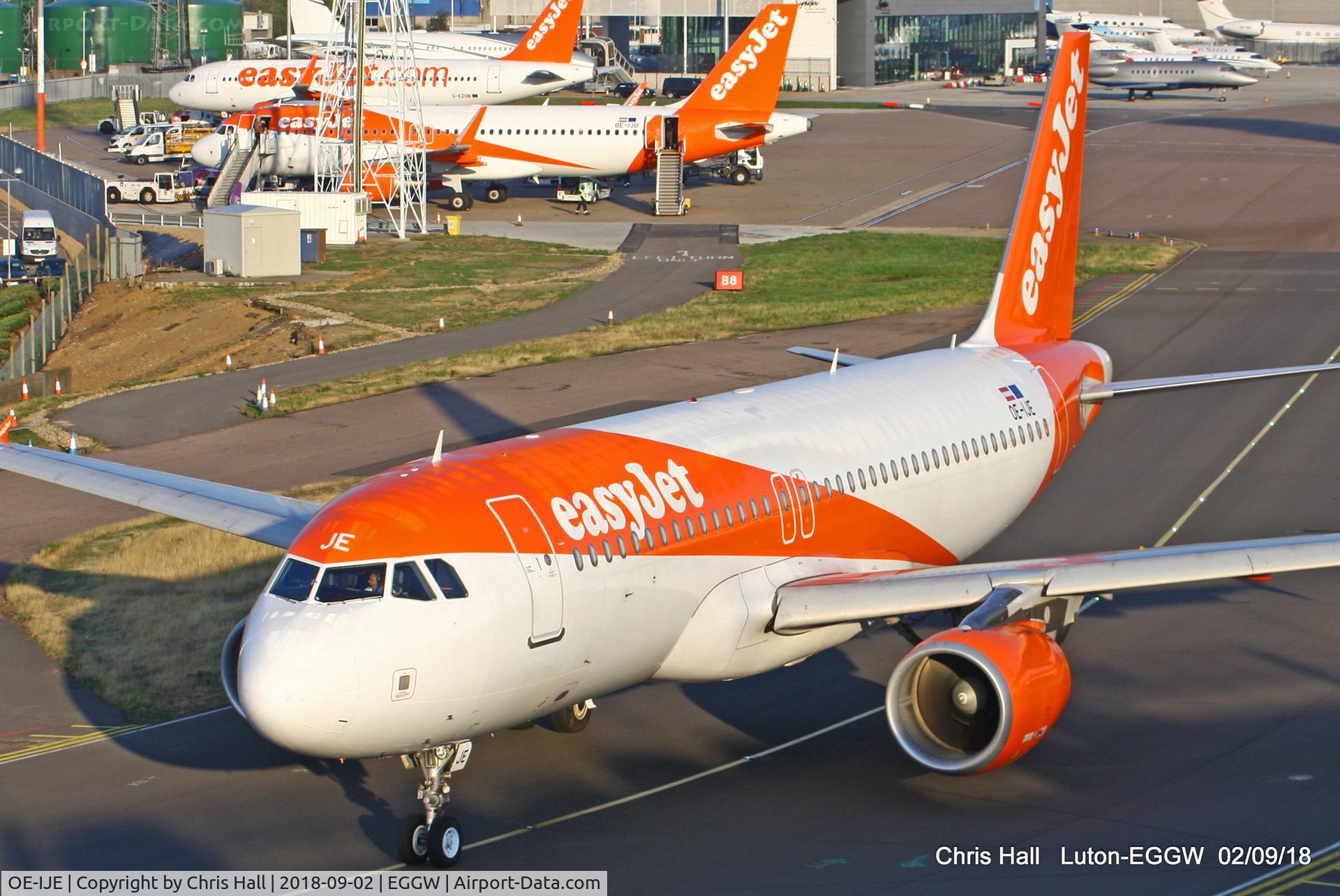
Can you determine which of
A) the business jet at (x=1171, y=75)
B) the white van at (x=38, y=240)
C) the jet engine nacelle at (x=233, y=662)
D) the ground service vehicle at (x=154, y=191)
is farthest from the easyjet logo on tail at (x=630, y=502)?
the business jet at (x=1171, y=75)

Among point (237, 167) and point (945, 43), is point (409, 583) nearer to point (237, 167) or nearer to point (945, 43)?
point (237, 167)

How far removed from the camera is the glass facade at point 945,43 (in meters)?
179

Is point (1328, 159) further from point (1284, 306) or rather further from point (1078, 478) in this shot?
point (1078, 478)

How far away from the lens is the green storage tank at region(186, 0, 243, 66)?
18138cm

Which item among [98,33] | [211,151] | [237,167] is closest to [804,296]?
[237,167]

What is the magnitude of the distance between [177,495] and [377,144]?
6902cm

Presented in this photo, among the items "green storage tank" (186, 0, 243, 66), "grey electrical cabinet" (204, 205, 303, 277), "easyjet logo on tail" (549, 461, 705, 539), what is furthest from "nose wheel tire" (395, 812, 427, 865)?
"green storage tank" (186, 0, 243, 66)

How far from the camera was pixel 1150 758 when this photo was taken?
22484mm

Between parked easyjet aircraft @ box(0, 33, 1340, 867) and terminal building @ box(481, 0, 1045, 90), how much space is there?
137 metres

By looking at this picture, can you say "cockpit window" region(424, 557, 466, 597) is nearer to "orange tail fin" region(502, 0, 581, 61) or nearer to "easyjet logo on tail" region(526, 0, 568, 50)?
"orange tail fin" region(502, 0, 581, 61)

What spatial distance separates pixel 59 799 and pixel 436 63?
99.9 m

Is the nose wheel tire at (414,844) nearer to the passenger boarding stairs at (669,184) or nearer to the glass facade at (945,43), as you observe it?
the passenger boarding stairs at (669,184)

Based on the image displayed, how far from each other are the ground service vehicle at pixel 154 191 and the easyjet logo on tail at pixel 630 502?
8353 cm

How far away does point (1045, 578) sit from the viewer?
A: 2158cm
